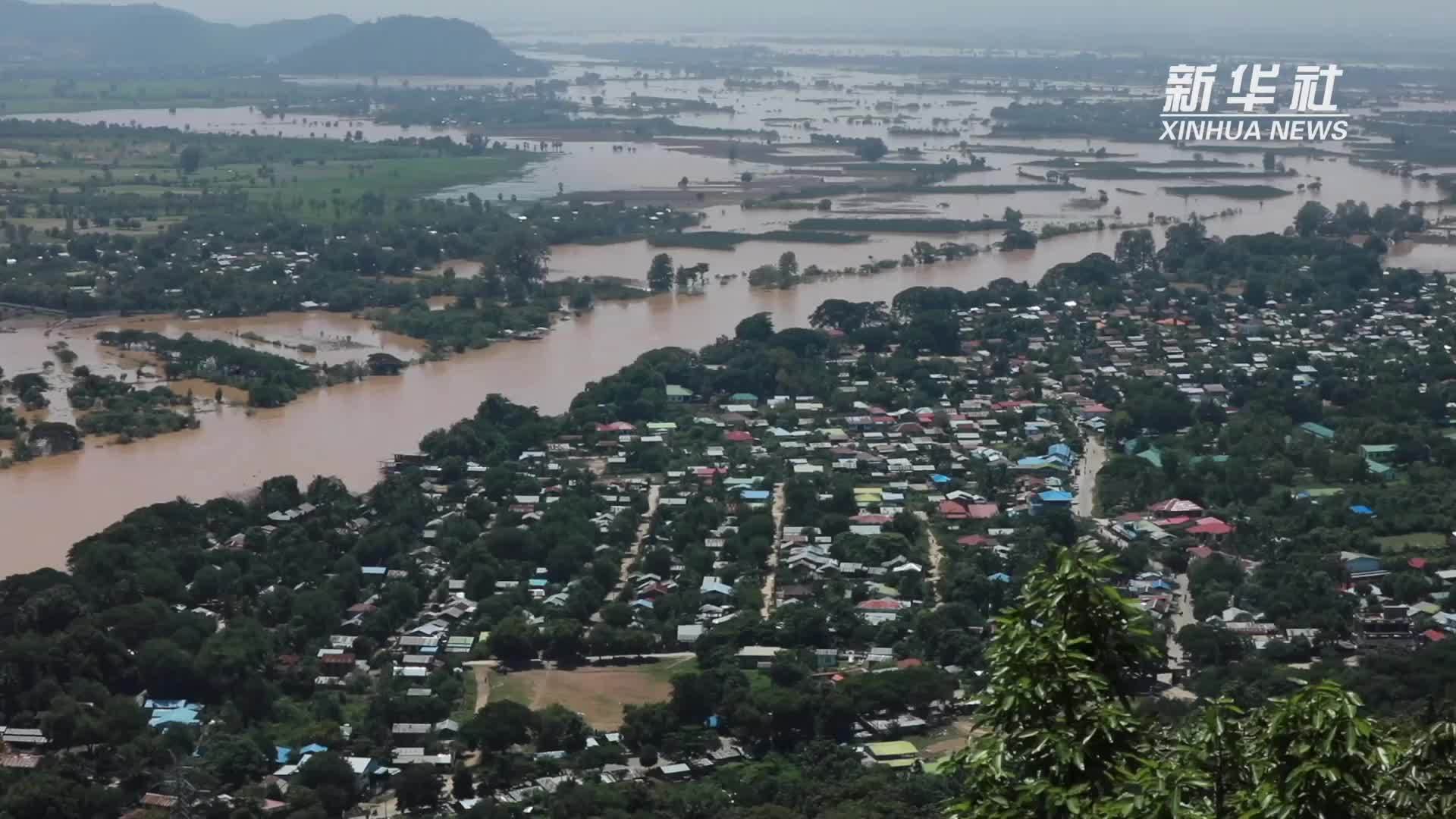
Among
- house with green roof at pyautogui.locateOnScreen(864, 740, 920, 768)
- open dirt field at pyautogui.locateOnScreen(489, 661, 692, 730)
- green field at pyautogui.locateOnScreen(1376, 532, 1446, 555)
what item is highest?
green field at pyautogui.locateOnScreen(1376, 532, 1446, 555)

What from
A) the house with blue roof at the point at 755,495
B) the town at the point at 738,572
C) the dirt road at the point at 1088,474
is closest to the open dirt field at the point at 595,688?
the town at the point at 738,572

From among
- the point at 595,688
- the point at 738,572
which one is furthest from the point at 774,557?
the point at 595,688

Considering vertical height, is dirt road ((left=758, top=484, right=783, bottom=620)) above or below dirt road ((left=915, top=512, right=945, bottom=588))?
below

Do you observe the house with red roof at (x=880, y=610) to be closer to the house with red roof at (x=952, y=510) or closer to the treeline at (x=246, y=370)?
the house with red roof at (x=952, y=510)

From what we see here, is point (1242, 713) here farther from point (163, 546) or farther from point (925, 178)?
point (925, 178)

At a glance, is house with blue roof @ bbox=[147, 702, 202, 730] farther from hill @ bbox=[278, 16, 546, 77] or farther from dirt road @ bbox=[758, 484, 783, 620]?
hill @ bbox=[278, 16, 546, 77]

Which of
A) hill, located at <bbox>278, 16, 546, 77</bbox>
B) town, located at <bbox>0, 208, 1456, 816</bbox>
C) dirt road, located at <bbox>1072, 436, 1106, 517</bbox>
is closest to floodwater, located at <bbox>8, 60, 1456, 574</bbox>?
town, located at <bbox>0, 208, 1456, 816</bbox>
